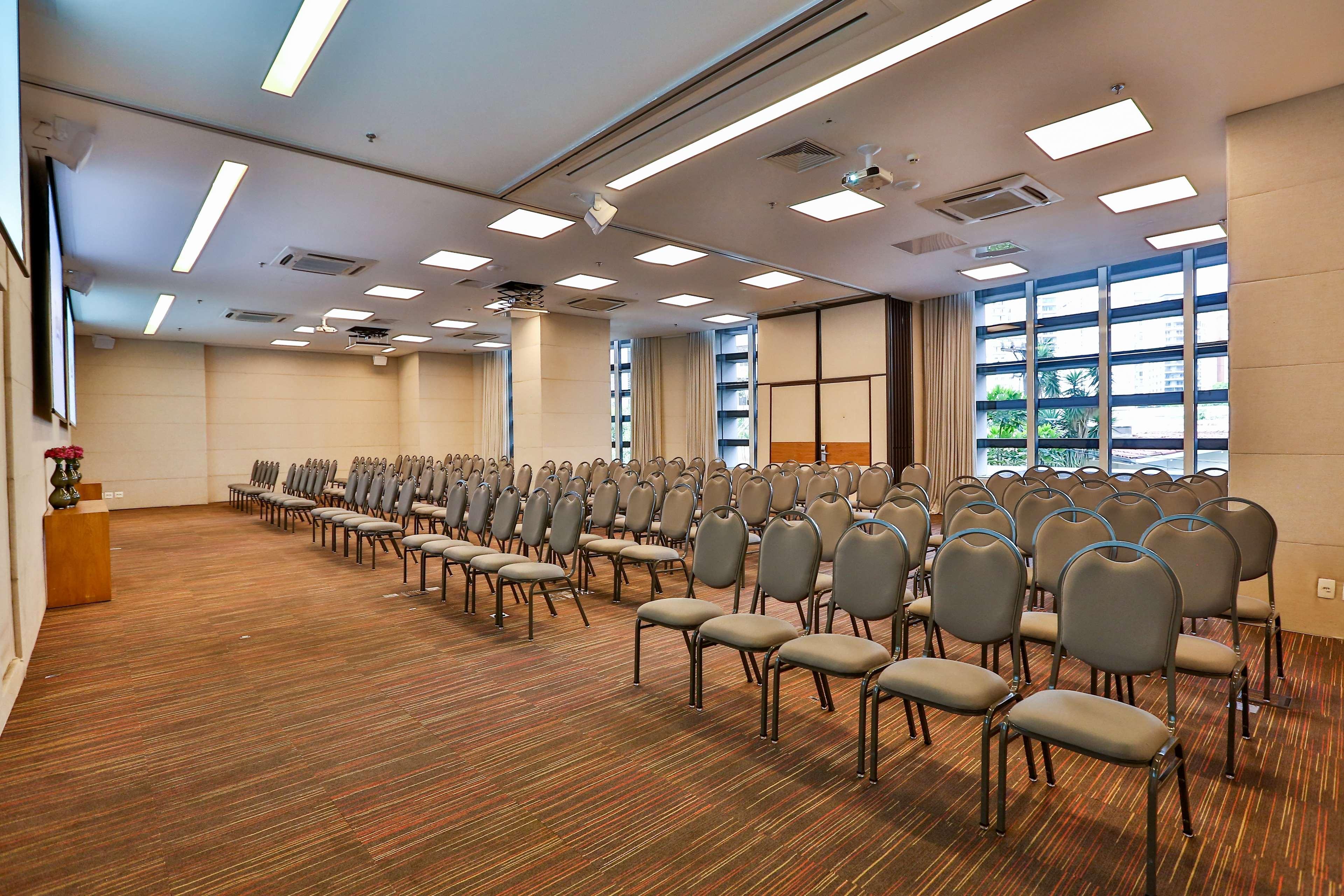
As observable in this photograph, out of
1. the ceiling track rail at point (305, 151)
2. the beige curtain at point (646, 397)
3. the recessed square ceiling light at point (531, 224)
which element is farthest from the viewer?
the beige curtain at point (646, 397)

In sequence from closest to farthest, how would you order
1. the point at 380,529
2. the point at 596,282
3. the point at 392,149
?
the point at 392,149 < the point at 380,529 < the point at 596,282

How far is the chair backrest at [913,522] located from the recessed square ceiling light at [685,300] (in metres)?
7.48

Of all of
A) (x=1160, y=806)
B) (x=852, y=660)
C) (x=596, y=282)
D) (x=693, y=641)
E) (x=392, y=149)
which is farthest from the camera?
(x=596, y=282)

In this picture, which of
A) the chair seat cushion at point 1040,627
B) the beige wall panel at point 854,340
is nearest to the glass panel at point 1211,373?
the beige wall panel at point 854,340

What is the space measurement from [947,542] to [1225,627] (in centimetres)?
366

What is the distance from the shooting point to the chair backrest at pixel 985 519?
423 centimetres

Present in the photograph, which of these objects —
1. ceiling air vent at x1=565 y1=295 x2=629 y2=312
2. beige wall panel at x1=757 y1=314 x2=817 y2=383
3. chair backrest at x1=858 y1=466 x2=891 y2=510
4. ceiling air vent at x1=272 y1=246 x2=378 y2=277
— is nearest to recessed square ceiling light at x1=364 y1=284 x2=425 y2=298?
ceiling air vent at x1=272 y1=246 x2=378 y2=277

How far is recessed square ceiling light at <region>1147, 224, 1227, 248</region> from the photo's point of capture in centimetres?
788

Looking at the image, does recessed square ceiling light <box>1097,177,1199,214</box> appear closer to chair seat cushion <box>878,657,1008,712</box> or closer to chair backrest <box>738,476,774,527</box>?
chair backrest <box>738,476,774,527</box>

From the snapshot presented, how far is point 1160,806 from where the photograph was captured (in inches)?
104

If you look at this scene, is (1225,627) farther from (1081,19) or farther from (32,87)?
(32,87)

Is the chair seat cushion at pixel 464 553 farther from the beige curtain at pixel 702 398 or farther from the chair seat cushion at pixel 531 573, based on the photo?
the beige curtain at pixel 702 398

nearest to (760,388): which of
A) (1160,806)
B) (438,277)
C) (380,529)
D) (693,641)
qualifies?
(438,277)

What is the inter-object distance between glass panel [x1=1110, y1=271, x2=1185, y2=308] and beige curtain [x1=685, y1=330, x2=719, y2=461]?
826 centimetres
